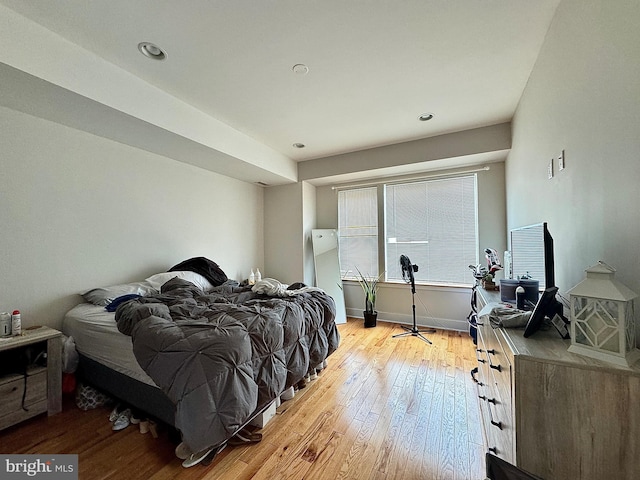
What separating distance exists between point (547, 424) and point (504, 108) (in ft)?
10.2

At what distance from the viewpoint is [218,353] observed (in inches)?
57.0

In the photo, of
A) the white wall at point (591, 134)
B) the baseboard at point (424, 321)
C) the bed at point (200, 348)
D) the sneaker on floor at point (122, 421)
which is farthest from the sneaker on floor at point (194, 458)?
the baseboard at point (424, 321)

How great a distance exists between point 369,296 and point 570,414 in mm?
3392

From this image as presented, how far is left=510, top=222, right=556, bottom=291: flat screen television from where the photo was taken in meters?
1.35

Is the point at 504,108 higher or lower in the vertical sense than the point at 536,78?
higher

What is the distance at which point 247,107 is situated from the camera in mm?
2736

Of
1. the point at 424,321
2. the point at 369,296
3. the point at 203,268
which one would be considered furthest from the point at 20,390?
the point at 424,321

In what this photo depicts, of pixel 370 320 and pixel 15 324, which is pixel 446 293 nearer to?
pixel 370 320

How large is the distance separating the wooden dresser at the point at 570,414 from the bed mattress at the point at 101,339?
1962mm

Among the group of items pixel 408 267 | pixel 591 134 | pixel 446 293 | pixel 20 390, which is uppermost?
pixel 591 134

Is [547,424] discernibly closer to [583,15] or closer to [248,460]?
[248,460]

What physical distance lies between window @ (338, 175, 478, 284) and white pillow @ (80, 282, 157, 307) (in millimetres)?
3097

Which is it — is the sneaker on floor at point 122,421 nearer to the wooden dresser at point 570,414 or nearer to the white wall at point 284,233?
the wooden dresser at point 570,414

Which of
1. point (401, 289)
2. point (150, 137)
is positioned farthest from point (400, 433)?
point (150, 137)
